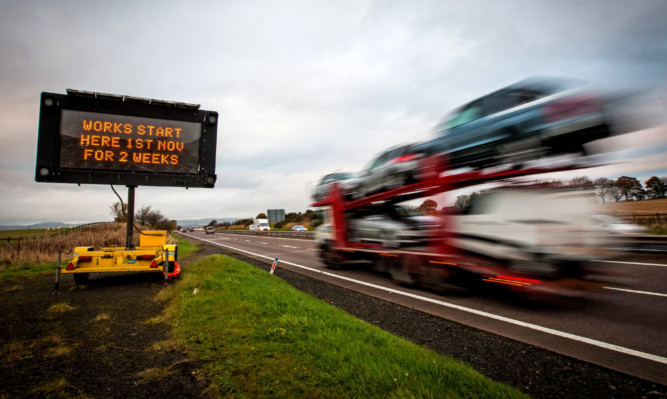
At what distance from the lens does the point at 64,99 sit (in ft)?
24.5

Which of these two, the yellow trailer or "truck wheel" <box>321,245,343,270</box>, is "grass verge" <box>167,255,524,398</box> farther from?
"truck wheel" <box>321,245,343,270</box>

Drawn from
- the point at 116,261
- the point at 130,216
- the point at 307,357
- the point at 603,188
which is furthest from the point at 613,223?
the point at 130,216

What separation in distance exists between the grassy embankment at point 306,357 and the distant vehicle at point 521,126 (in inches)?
139

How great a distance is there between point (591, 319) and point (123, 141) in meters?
10.6

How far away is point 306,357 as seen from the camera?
3.07 metres

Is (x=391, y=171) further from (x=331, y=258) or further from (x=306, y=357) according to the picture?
(x=306, y=357)

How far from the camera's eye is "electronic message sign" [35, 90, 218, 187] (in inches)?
288

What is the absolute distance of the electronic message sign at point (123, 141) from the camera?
24.0 ft

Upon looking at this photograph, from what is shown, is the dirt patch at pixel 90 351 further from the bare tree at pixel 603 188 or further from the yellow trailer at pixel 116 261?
the bare tree at pixel 603 188

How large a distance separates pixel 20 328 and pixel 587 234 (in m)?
8.59

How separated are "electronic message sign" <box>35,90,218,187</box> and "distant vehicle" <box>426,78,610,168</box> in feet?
22.1

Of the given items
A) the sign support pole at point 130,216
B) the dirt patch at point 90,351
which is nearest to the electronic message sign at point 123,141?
the sign support pole at point 130,216

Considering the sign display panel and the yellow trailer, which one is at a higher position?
the sign display panel

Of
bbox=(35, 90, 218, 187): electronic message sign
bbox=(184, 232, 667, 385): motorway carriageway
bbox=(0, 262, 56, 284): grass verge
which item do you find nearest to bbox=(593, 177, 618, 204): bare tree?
bbox=(184, 232, 667, 385): motorway carriageway
